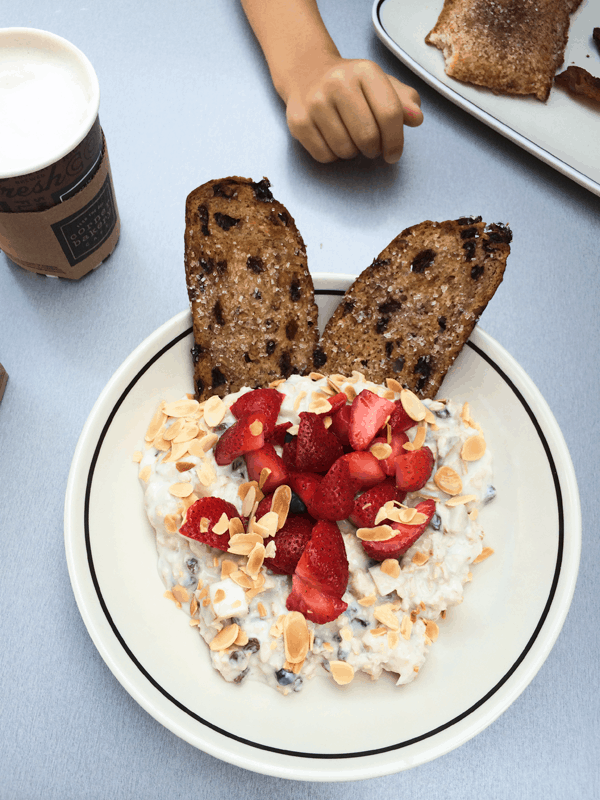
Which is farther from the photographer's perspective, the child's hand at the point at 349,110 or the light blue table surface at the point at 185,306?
the child's hand at the point at 349,110

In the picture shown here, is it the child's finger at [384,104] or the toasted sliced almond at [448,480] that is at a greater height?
the child's finger at [384,104]

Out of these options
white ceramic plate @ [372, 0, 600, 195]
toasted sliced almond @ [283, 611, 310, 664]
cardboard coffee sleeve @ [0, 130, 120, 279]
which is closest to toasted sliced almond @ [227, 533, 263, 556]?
toasted sliced almond @ [283, 611, 310, 664]

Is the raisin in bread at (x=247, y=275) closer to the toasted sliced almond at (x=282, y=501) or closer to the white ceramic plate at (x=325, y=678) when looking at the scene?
the white ceramic plate at (x=325, y=678)

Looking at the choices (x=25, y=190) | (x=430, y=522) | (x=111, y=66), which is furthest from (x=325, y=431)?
(x=111, y=66)

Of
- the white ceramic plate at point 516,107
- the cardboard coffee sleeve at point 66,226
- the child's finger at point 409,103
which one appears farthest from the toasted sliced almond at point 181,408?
the white ceramic plate at point 516,107

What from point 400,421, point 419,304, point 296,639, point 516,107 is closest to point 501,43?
point 516,107

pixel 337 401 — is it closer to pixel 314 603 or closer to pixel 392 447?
pixel 392 447

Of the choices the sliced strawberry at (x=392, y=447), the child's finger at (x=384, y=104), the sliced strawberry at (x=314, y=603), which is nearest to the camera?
the sliced strawberry at (x=314, y=603)

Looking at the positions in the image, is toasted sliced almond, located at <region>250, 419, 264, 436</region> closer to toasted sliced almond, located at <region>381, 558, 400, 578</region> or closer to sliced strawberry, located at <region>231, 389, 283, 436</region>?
sliced strawberry, located at <region>231, 389, 283, 436</region>
